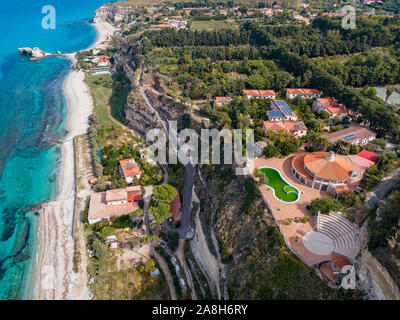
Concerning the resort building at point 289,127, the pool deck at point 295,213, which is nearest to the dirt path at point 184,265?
the pool deck at point 295,213

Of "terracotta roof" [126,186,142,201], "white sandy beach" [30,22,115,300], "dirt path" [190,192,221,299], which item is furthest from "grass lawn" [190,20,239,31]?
"dirt path" [190,192,221,299]

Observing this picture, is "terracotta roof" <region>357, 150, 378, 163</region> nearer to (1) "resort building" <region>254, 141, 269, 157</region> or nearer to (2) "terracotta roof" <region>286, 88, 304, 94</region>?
(1) "resort building" <region>254, 141, 269, 157</region>

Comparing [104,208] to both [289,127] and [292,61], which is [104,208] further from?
[292,61]

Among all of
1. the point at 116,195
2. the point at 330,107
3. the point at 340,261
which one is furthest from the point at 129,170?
the point at 330,107

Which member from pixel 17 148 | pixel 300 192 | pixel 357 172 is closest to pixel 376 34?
pixel 357 172

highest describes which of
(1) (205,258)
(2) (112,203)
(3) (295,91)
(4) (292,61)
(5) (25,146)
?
(4) (292,61)

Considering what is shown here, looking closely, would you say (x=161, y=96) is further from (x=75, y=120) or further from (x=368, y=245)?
(x=368, y=245)
